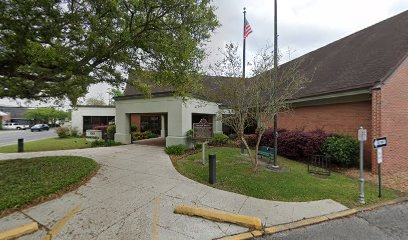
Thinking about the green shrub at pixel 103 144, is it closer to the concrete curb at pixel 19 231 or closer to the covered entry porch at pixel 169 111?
the covered entry porch at pixel 169 111

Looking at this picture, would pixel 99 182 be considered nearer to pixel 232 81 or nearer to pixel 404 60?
pixel 232 81

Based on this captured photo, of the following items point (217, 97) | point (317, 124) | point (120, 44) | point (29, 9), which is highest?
point (29, 9)

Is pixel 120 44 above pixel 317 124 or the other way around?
above

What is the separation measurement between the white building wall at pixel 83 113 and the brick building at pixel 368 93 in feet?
78.9

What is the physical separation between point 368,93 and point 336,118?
2222 mm

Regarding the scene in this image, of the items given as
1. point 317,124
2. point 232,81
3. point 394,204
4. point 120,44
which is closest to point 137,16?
point 120,44

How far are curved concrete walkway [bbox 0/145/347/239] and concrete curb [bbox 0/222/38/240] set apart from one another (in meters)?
0.15

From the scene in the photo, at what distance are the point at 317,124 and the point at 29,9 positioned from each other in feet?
43.3

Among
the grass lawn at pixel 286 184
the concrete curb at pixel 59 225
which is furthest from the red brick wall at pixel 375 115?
the concrete curb at pixel 59 225

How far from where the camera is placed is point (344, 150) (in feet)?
29.6

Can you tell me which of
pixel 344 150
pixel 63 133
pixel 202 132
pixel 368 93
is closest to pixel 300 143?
pixel 344 150

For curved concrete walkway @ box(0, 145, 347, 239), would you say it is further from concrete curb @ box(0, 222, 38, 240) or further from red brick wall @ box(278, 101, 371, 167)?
red brick wall @ box(278, 101, 371, 167)

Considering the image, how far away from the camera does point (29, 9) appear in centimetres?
574

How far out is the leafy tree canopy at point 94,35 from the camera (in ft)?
19.6
